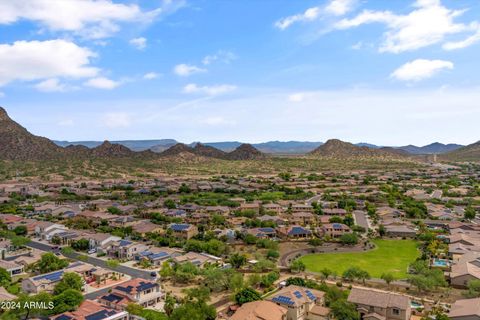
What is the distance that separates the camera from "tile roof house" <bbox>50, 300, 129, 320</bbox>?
88.9ft

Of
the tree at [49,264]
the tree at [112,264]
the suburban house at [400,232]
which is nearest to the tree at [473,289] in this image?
the suburban house at [400,232]

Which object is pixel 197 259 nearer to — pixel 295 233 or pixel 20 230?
pixel 295 233

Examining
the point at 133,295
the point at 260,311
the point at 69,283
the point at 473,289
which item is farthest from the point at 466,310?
the point at 69,283

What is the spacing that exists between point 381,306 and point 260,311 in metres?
9.64

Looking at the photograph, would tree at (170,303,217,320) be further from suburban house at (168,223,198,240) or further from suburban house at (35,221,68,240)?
suburban house at (35,221,68,240)

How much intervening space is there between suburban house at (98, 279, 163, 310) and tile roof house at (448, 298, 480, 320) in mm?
24082

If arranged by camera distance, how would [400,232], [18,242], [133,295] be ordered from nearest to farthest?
[133,295]
[18,242]
[400,232]

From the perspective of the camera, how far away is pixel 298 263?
136ft

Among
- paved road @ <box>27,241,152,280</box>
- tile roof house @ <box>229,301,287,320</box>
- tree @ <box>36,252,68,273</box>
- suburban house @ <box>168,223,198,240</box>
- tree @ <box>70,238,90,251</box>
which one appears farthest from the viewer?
suburban house @ <box>168,223,198,240</box>

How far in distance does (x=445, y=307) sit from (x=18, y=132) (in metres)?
197

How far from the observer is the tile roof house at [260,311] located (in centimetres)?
→ 2763

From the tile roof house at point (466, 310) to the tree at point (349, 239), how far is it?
23.6 meters

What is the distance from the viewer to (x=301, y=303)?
1190 inches

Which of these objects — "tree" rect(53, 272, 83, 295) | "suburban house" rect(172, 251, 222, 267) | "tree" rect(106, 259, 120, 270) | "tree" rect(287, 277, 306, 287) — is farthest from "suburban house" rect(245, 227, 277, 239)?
"tree" rect(53, 272, 83, 295)
